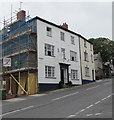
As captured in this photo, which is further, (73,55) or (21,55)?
(73,55)

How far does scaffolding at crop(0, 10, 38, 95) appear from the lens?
24750 millimetres

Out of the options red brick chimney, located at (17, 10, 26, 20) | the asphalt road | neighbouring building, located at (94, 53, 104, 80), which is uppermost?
red brick chimney, located at (17, 10, 26, 20)

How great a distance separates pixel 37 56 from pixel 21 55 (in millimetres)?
2332

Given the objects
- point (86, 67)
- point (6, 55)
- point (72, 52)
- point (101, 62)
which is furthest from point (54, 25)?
point (101, 62)

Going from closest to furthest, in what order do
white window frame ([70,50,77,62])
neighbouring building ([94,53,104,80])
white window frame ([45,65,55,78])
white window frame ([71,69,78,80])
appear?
1. white window frame ([45,65,55,78])
2. white window frame ([71,69,78,80])
3. white window frame ([70,50,77,62])
4. neighbouring building ([94,53,104,80])

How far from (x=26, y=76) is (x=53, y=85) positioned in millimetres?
4236

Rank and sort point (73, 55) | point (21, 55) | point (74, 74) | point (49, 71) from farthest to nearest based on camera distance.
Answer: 1. point (73, 55)
2. point (74, 74)
3. point (49, 71)
4. point (21, 55)

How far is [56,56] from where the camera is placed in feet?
95.0

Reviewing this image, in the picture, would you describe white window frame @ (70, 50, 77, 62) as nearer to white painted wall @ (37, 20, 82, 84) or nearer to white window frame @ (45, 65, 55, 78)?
white painted wall @ (37, 20, 82, 84)

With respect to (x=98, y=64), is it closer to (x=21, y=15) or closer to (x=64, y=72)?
(x=64, y=72)

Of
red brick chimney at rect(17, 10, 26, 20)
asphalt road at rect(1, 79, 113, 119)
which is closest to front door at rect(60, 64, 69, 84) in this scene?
red brick chimney at rect(17, 10, 26, 20)

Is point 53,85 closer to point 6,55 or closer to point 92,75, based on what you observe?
point 6,55

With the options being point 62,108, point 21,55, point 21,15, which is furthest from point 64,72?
point 62,108

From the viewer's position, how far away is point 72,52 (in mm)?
33594
